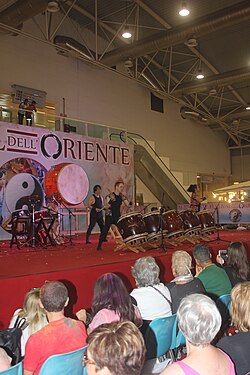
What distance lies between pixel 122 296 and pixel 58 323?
46 centimetres

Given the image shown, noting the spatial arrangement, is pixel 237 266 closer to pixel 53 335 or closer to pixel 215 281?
pixel 215 281

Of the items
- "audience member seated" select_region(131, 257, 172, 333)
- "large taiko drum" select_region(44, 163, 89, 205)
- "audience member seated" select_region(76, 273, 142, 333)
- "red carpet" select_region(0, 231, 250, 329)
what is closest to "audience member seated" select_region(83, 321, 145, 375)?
"audience member seated" select_region(76, 273, 142, 333)

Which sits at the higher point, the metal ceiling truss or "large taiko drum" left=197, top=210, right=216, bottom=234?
the metal ceiling truss

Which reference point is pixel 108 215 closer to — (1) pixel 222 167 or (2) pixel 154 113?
(2) pixel 154 113

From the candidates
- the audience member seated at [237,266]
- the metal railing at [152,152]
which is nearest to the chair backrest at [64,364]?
the audience member seated at [237,266]

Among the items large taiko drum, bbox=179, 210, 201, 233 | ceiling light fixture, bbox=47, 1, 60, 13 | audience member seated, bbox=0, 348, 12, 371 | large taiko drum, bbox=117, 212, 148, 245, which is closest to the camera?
audience member seated, bbox=0, 348, 12, 371

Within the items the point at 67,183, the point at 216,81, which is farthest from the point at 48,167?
the point at 216,81

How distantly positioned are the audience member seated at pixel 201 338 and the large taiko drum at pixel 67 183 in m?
7.91

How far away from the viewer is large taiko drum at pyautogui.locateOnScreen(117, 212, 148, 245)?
6.52 meters

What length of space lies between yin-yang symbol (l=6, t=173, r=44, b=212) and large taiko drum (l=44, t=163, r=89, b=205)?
0.99 ft

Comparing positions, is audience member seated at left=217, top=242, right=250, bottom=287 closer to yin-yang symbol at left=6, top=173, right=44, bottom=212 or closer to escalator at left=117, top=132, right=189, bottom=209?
yin-yang symbol at left=6, top=173, right=44, bottom=212

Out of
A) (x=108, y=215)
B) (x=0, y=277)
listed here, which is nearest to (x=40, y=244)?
(x=108, y=215)

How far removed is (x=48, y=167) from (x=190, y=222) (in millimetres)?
3929

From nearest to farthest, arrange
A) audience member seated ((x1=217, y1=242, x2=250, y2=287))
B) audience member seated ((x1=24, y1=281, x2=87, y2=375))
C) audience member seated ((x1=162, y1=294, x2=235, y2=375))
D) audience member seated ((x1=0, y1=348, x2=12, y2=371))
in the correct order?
audience member seated ((x1=162, y1=294, x2=235, y2=375)) → audience member seated ((x1=0, y1=348, x2=12, y2=371)) → audience member seated ((x1=24, y1=281, x2=87, y2=375)) → audience member seated ((x1=217, y1=242, x2=250, y2=287))
